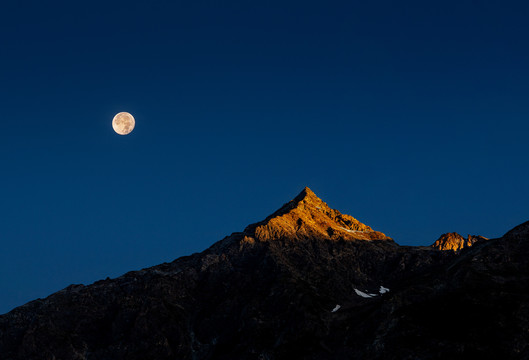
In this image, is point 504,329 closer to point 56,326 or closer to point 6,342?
point 56,326

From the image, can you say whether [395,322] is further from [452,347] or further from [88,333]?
[88,333]

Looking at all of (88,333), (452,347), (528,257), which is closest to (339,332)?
(452,347)

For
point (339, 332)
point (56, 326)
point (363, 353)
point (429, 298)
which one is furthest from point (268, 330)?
point (56, 326)

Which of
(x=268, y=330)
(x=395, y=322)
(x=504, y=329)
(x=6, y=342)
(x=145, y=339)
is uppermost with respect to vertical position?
(x=6, y=342)

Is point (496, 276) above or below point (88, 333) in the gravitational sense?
below

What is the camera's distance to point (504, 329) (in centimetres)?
13400

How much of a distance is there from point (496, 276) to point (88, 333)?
157328mm

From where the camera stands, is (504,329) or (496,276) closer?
(504,329)

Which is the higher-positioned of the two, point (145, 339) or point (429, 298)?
point (145, 339)

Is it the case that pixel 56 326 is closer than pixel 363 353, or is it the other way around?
pixel 363 353

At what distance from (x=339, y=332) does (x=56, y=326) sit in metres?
114

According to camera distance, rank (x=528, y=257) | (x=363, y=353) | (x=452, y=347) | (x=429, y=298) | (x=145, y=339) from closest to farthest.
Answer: (x=452, y=347)
(x=363, y=353)
(x=429, y=298)
(x=528, y=257)
(x=145, y=339)

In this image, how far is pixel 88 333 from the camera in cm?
19888

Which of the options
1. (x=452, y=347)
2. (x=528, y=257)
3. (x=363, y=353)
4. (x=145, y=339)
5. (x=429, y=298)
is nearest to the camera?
(x=452, y=347)
